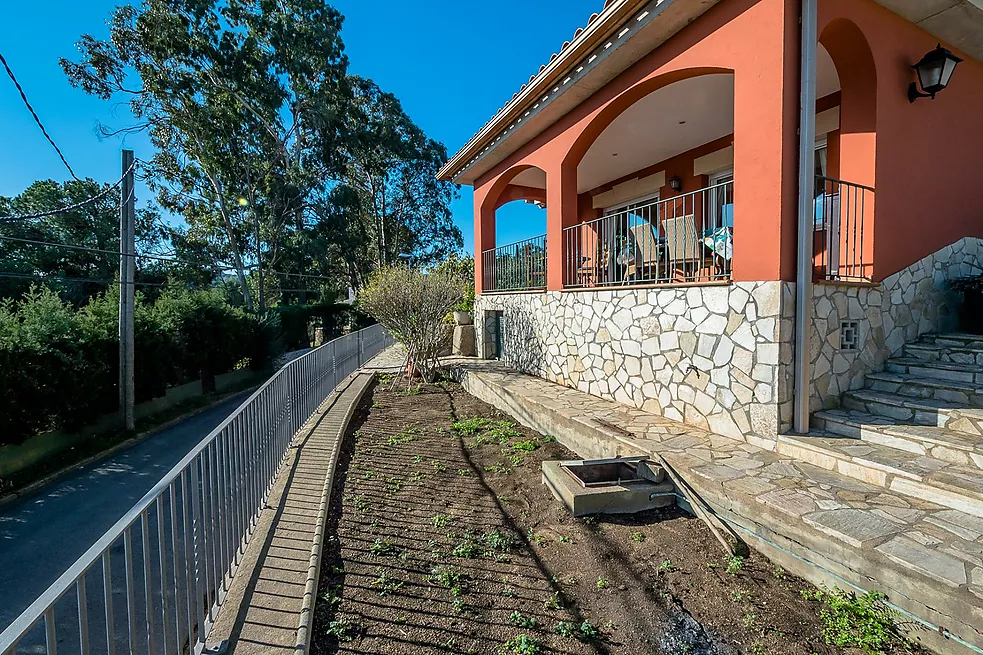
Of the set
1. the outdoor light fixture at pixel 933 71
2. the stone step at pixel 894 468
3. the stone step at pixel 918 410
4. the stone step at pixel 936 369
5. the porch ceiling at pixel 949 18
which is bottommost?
the stone step at pixel 894 468

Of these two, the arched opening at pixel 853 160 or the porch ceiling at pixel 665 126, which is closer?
the arched opening at pixel 853 160

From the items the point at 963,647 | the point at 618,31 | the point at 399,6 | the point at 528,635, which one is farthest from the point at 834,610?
the point at 399,6

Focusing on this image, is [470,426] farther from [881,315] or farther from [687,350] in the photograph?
[881,315]

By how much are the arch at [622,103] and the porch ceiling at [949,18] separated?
168cm

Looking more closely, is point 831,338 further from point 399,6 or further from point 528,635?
point 399,6

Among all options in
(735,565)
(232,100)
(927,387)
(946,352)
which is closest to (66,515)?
(735,565)

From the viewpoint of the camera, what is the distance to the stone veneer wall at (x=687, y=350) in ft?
12.5

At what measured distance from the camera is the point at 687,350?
4586mm

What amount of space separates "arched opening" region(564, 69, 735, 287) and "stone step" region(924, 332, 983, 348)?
6.88 ft

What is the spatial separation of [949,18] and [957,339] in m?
3.20

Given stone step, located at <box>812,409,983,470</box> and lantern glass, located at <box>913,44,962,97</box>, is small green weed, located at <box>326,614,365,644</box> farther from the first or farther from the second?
lantern glass, located at <box>913,44,962,97</box>

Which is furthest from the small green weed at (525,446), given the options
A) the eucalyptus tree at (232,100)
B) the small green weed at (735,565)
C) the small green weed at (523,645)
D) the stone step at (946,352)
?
the eucalyptus tree at (232,100)

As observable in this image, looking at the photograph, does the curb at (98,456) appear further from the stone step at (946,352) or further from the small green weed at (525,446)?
the stone step at (946,352)

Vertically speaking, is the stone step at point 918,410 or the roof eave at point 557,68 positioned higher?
the roof eave at point 557,68
